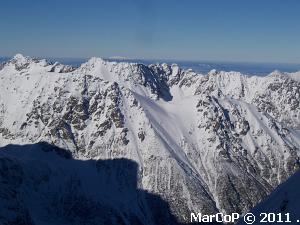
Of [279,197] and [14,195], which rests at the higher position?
[279,197]

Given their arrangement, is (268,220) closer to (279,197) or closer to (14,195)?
Result: (279,197)

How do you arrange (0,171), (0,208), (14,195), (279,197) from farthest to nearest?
(0,171)
(14,195)
(0,208)
(279,197)

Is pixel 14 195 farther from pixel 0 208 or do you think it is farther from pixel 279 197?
pixel 279 197

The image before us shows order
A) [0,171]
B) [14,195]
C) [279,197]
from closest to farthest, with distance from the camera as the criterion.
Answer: [279,197], [14,195], [0,171]

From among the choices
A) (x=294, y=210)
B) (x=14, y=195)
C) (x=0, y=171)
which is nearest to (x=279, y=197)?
(x=294, y=210)

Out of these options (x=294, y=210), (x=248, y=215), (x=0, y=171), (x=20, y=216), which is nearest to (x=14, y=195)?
(x=20, y=216)

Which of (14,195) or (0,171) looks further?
(0,171)

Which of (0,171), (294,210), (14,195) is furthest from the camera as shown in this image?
(0,171)

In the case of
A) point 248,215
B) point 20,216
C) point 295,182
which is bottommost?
point 20,216

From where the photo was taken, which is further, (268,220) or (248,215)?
(248,215)
